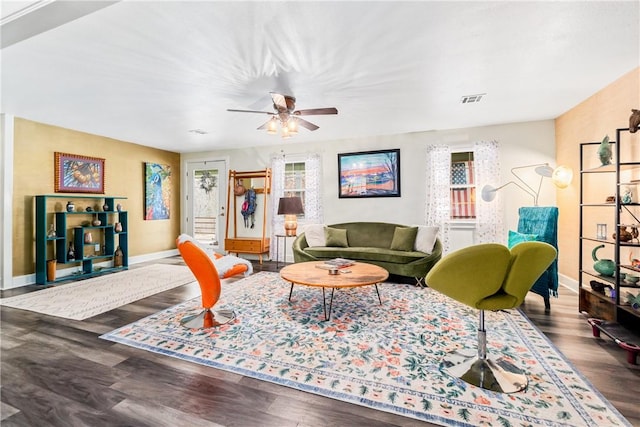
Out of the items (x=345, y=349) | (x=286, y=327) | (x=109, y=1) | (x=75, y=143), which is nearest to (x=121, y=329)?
(x=286, y=327)

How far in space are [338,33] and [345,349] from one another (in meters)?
2.52

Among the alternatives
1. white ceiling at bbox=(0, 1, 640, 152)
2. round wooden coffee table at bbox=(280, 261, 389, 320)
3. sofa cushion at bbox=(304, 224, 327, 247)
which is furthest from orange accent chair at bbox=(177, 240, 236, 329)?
sofa cushion at bbox=(304, 224, 327, 247)

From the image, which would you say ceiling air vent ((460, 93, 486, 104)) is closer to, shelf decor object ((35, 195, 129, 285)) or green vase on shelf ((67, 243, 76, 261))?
shelf decor object ((35, 195, 129, 285))

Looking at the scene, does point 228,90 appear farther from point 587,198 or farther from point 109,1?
point 587,198

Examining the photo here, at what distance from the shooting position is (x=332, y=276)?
3129mm

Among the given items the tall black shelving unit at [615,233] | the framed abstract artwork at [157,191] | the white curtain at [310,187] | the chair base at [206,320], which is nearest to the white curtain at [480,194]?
the tall black shelving unit at [615,233]

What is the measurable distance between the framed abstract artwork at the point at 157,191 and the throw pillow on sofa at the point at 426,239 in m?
5.65

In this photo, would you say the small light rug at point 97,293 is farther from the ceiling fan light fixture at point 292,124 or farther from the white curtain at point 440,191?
the white curtain at point 440,191

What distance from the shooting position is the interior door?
22.6 feet

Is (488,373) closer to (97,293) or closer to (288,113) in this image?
(288,113)

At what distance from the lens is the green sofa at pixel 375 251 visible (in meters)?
4.25

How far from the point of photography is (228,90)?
330 cm

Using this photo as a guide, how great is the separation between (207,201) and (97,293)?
343cm

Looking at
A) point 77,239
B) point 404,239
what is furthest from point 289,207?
point 77,239
